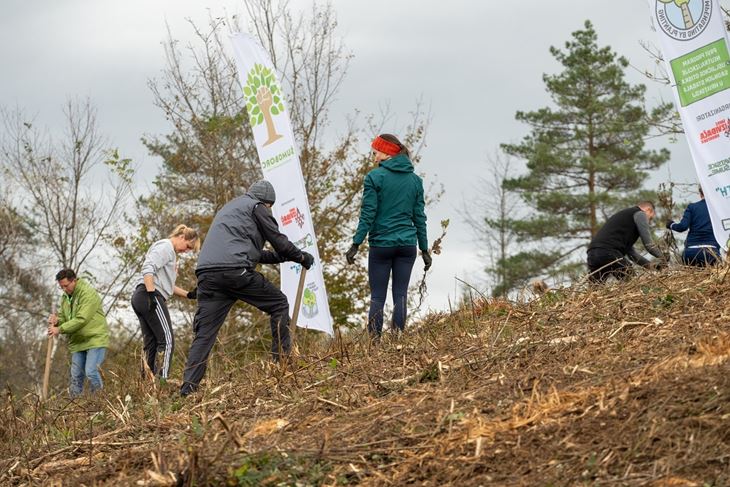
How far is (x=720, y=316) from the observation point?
7.21m

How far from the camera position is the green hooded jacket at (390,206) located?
988 centimetres

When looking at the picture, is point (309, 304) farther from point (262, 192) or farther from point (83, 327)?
point (262, 192)

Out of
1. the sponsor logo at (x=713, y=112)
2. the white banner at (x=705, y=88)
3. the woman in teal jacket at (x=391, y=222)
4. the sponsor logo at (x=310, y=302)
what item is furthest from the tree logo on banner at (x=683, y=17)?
the sponsor logo at (x=310, y=302)

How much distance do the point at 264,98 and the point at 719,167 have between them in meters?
5.11

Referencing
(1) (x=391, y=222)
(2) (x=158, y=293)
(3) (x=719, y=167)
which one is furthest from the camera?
(3) (x=719, y=167)

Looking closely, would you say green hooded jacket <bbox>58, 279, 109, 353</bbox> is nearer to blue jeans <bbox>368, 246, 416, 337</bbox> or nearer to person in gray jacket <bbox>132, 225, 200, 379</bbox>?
person in gray jacket <bbox>132, 225, 200, 379</bbox>

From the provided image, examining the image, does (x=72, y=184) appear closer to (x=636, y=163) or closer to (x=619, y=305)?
(x=636, y=163)

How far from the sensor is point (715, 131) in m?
12.2

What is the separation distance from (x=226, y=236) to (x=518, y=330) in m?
2.65

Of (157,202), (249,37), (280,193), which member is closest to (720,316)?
(280,193)

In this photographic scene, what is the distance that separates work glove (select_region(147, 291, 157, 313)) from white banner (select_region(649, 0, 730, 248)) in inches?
223

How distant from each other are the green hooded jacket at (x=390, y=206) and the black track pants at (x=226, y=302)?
2.98 feet

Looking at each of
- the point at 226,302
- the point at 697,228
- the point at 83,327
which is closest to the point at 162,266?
the point at 83,327

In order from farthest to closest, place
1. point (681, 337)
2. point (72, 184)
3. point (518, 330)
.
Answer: point (72, 184), point (518, 330), point (681, 337)
